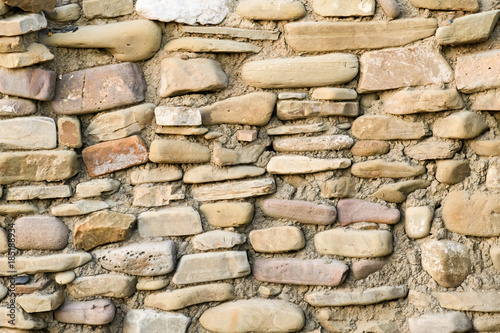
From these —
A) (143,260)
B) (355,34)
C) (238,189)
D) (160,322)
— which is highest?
(355,34)

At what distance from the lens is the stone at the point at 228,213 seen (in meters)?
1.99

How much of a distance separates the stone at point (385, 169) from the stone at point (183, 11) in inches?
28.8

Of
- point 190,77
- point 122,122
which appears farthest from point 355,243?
point 122,122

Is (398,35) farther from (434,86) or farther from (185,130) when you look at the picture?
(185,130)

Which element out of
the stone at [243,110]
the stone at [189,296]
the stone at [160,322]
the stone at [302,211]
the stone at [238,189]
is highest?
the stone at [243,110]

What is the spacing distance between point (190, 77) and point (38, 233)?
76cm

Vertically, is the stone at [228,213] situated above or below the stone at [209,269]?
above

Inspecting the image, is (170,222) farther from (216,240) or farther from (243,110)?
(243,110)

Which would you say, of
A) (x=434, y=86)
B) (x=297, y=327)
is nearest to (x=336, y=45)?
(x=434, y=86)

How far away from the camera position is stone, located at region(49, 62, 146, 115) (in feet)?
6.56

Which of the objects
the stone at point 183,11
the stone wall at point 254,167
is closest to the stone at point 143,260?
the stone wall at point 254,167

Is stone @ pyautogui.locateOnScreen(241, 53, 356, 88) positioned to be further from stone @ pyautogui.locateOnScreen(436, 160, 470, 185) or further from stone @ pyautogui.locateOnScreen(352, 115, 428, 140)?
stone @ pyautogui.locateOnScreen(436, 160, 470, 185)

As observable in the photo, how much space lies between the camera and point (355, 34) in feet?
6.60

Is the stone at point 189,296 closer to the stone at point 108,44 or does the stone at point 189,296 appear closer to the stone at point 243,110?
the stone at point 243,110
